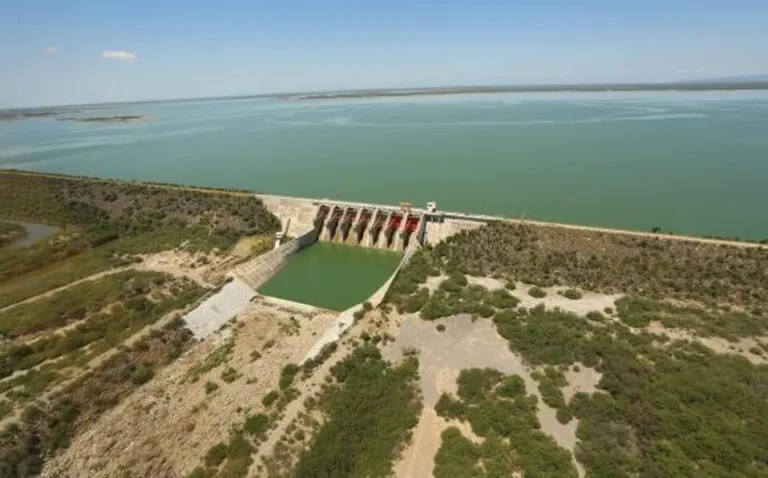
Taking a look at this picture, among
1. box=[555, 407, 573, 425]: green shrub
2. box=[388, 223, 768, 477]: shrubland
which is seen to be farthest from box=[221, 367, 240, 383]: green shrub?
box=[555, 407, 573, 425]: green shrub

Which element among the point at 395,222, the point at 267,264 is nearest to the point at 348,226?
the point at 395,222

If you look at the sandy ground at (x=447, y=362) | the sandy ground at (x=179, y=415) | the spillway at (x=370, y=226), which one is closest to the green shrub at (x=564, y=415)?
the sandy ground at (x=447, y=362)

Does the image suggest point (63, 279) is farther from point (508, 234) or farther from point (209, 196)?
point (508, 234)

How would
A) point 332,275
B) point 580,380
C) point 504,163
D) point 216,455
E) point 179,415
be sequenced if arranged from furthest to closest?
point 504,163
point 332,275
point 179,415
point 580,380
point 216,455

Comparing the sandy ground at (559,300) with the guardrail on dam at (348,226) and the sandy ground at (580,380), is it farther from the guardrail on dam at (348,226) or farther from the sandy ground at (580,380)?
the guardrail on dam at (348,226)

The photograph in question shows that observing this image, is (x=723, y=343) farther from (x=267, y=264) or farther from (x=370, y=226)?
(x=267, y=264)
